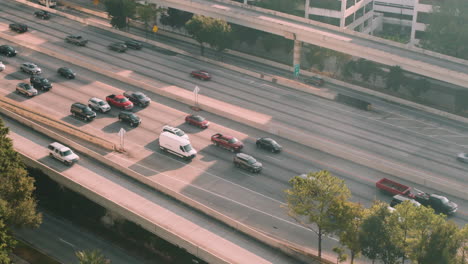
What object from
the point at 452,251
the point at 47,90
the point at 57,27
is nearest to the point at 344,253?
the point at 452,251

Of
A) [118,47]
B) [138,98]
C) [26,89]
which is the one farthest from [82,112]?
[118,47]

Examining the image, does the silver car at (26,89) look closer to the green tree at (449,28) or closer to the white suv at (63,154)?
the white suv at (63,154)

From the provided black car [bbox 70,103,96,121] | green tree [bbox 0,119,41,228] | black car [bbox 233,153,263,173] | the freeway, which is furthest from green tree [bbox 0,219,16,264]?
black car [bbox 70,103,96,121]

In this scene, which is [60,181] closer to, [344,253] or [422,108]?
[344,253]

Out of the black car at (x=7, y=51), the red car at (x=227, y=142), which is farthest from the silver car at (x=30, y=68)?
the red car at (x=227, y=142)

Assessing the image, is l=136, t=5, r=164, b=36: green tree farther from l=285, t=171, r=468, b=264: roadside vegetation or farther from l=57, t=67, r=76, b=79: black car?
l=285, t=171, r=468, b=264: roadside vegetation
